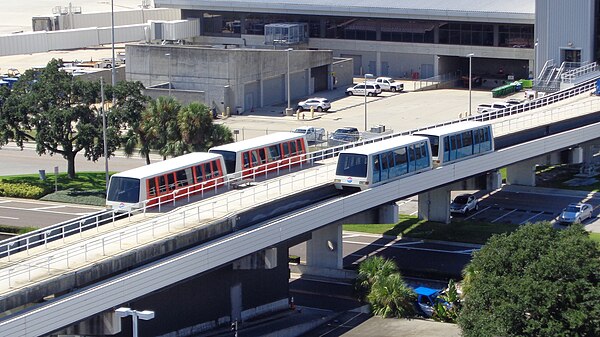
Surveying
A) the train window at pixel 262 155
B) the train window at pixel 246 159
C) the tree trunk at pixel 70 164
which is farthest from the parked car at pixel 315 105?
the train window at pixel 246 159

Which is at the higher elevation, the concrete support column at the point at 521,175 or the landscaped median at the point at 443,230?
the concrete support column at the point at 521,175

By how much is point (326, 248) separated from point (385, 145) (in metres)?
5.93

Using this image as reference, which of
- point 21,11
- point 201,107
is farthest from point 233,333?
point 21,11

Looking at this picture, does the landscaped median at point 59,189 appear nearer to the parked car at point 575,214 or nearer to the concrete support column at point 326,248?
the concrete support column at point 326,248

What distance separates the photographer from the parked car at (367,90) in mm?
118438

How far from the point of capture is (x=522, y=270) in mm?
50750

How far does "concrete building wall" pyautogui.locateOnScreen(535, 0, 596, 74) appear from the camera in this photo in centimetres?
10606

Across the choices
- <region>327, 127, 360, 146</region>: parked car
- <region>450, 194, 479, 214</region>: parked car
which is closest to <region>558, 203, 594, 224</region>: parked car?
<region>450, 194, 479, 214</region>: parked car

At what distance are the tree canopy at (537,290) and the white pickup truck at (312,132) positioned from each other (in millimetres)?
43588

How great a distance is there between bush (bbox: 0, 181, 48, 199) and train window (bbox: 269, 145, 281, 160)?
22.6m

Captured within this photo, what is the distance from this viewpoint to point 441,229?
72.9 m

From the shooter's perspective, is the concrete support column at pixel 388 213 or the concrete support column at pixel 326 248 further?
the concrete support column at pixel 326 248

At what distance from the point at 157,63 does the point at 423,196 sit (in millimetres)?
43127

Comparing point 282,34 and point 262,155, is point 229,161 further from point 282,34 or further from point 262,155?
point 282,34
